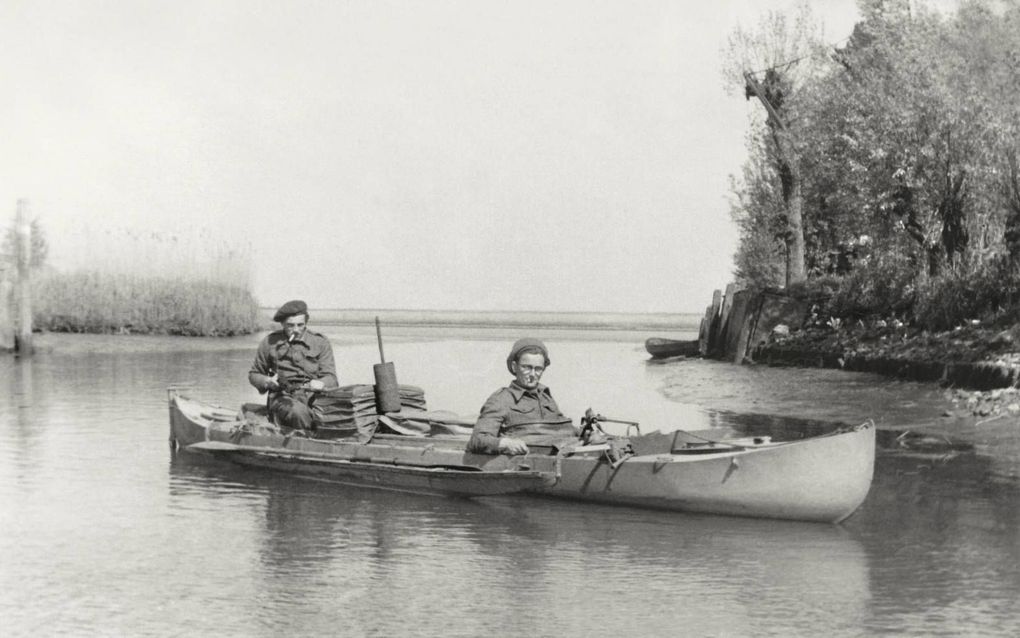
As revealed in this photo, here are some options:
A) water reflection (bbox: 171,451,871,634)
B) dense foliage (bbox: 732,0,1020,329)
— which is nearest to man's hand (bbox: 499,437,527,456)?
water reflection (bbox: 171,451,871,634)

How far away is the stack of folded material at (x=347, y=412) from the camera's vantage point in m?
15.7

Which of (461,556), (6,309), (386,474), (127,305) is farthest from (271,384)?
(127,305)

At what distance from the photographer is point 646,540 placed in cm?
1190

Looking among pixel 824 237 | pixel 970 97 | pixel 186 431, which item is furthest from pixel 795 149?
pixel 186 431

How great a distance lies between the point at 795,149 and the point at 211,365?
1706 centimetres

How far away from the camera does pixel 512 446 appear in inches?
528

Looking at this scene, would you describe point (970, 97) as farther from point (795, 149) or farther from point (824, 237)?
point (824, 237)

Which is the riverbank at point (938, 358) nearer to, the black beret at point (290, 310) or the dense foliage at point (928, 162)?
the dense foliage at point (928, 162)

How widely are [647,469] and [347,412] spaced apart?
4147mm

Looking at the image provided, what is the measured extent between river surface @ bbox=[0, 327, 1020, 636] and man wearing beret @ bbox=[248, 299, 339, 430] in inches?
33.6

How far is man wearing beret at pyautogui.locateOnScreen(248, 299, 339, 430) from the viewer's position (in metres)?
15.9

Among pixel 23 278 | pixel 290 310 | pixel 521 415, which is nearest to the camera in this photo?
pixel 521 415

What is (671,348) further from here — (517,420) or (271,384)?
(517,420)

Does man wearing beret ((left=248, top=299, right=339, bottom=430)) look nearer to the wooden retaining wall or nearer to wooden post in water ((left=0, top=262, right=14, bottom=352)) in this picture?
the wooden retaining wall
